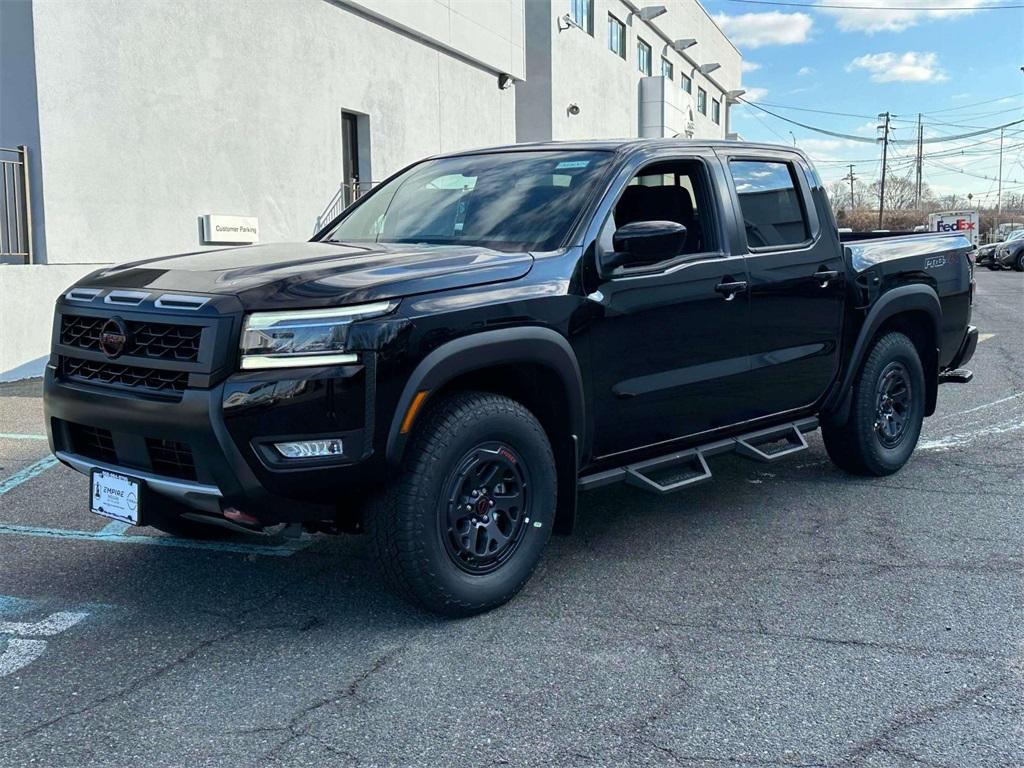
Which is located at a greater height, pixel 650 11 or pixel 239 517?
pixel 650 11

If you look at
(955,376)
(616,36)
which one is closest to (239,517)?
(955,376)

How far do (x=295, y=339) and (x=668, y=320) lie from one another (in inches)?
73.2

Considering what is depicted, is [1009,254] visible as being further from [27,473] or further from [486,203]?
[27,473]

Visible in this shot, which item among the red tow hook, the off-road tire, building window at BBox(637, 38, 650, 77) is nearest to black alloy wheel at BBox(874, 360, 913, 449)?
the off-road tire

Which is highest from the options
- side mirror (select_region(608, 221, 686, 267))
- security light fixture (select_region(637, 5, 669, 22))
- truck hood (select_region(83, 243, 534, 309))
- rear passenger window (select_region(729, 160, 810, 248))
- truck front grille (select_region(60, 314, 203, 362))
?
security light fixture (select_region(637, 5, 669, 22))

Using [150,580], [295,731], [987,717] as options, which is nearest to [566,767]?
[295,731]

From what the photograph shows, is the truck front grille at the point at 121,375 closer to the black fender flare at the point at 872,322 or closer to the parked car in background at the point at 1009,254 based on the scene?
the black fender flare at the point at 872,322

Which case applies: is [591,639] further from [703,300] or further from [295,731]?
[703,300]

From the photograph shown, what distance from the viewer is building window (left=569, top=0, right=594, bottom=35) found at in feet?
86.6

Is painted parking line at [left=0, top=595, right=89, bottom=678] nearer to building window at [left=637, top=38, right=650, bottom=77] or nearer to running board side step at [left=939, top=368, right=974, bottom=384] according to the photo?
running board side step at [left=939, top=368, right=974, bottom=384]

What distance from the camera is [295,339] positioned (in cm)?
340

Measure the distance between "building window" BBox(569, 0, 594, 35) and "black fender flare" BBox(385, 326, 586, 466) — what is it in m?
23.7

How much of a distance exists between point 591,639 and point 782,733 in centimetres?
89

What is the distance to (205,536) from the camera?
485 cm
